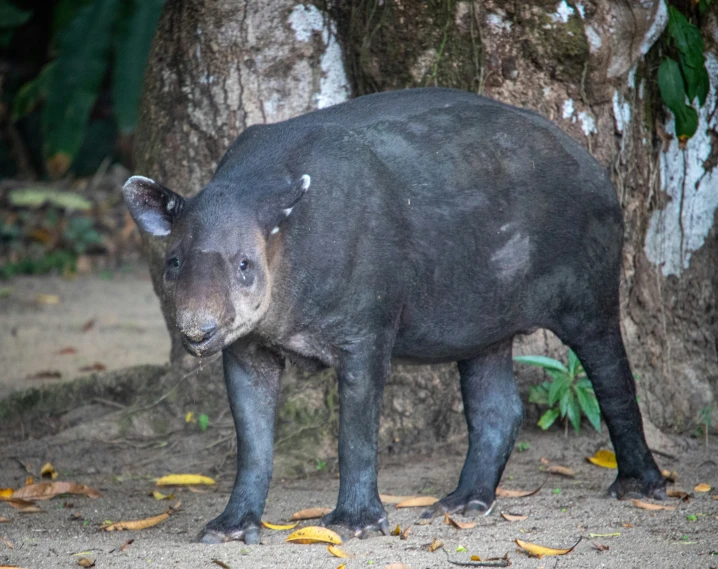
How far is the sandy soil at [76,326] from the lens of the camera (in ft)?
25.6

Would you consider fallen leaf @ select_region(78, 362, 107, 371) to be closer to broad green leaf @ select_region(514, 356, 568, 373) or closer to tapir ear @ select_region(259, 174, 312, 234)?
broad green leaf @ select_region(514, 356, 568, 373)

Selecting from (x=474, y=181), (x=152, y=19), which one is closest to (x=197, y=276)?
(x=474, y=181)

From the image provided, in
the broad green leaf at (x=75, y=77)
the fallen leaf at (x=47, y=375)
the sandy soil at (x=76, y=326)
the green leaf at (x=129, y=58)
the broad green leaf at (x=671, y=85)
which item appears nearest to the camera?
the broad green leaf at (x=671, y=85)

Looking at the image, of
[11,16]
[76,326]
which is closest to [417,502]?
[76,326]

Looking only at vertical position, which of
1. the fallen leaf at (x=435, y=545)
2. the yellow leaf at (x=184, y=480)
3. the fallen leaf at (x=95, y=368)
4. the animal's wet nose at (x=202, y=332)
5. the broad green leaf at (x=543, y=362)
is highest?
the animal's wet nose at (x=202, y=332)

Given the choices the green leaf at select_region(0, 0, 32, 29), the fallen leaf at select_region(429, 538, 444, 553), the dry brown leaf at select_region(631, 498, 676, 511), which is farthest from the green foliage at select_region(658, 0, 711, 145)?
the green leaf at select_region(0, 0, 32, 29)

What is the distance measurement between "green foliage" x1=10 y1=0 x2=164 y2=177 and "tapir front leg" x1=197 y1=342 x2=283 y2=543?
762 cm

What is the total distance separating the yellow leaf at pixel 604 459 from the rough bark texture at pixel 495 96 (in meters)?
0.45

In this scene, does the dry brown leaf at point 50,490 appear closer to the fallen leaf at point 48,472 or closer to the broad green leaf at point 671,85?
the fallen leaf at point 48,472

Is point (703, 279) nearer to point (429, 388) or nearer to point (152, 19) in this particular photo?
point (429, 388)

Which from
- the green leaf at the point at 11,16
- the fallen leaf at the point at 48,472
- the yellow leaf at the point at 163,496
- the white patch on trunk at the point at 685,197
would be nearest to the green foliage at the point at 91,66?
the green leaf at the point at 11,16

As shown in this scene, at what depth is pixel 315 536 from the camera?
4.19m

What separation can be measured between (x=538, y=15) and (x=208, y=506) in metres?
3.01

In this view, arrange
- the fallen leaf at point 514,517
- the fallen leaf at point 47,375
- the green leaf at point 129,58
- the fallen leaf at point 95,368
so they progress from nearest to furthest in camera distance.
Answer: the fallen leaf at point 514,517
the fallen leaf at point 47,375
the fallen leaf at point 95,368
the green leaf at point 129,58
